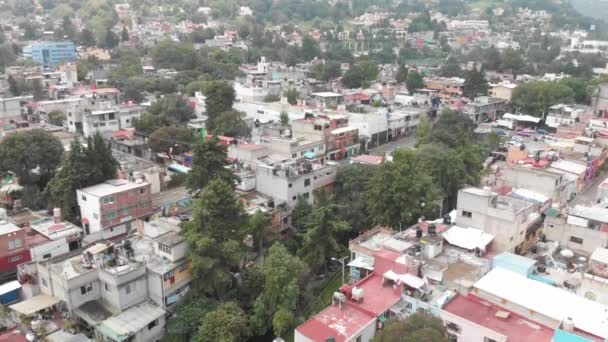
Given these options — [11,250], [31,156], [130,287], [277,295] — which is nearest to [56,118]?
[31,156]

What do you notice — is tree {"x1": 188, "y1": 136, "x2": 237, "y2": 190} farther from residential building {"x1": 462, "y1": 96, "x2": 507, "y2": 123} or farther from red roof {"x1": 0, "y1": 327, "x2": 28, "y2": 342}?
residential building {"x1": 462, "y1": 96, "x2": 507, "y2": 123}

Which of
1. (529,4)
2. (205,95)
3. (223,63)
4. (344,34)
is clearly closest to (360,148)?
(205,95)

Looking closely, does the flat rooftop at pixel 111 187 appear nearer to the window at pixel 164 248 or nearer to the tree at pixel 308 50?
the window at pixel 164 248

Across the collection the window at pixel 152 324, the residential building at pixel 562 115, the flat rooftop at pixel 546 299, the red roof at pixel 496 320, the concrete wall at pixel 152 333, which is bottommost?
the concrete wall at pixel 152 333

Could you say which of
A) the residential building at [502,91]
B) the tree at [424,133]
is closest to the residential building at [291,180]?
the tree at [424,133]

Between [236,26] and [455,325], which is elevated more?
[236,26]

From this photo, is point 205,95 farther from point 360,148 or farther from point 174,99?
point 360,148
